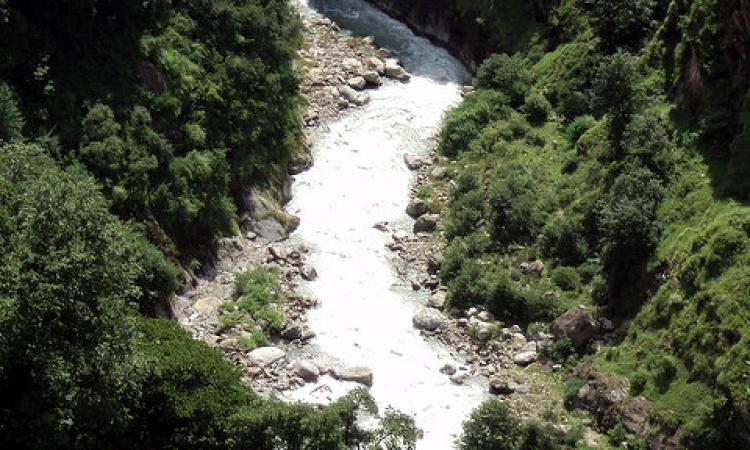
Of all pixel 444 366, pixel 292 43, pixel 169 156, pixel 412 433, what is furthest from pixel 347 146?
pixel 412 433

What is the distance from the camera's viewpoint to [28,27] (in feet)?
185

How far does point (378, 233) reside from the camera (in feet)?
214

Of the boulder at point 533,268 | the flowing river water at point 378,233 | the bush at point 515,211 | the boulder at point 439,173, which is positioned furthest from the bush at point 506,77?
the boulder at point 533,268

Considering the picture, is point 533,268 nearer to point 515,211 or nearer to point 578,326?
point 515,211

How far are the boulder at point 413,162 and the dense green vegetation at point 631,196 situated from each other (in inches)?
81.0

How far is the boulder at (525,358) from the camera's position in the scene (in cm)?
5469

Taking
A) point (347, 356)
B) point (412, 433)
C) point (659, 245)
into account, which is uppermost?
point (659, 245)

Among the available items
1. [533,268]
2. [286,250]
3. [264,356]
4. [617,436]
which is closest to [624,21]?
[533,268]

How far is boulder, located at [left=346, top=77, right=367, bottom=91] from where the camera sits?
7744 cm

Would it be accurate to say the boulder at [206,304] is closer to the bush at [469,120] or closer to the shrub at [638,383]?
the bush at [469,120]

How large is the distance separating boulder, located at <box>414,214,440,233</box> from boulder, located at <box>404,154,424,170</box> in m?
6.41

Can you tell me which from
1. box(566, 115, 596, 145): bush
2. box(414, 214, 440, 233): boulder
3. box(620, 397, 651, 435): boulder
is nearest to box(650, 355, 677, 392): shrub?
box(620, 397, 651, 435): boulder

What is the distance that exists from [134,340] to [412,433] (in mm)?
11857

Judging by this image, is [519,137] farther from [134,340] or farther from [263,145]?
[134,340]
